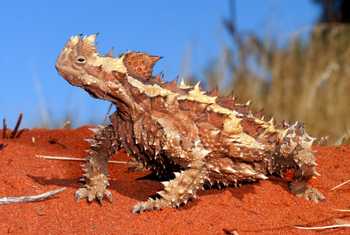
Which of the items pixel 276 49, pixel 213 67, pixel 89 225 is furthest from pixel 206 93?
pixel 276 49

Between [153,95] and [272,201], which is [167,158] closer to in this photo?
[153,95]

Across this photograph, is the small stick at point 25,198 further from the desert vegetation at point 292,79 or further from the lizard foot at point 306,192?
the desert vegetation at point 292,79

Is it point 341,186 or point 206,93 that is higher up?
point 206,93

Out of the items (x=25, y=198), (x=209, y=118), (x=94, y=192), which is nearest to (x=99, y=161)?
(x=94, y=192)

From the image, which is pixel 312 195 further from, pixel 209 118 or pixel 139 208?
pixel 139 208

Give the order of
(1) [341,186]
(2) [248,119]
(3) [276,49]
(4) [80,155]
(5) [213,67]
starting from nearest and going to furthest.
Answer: (2) [248,119] → (1) [341,186] → (4) [80,155] → (5) [213,67] → (3) [276,49]

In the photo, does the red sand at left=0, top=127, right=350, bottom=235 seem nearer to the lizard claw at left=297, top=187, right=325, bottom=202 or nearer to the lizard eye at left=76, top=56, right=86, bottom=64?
the lizard claw at left=297, top=187, right=325, bottom=202
